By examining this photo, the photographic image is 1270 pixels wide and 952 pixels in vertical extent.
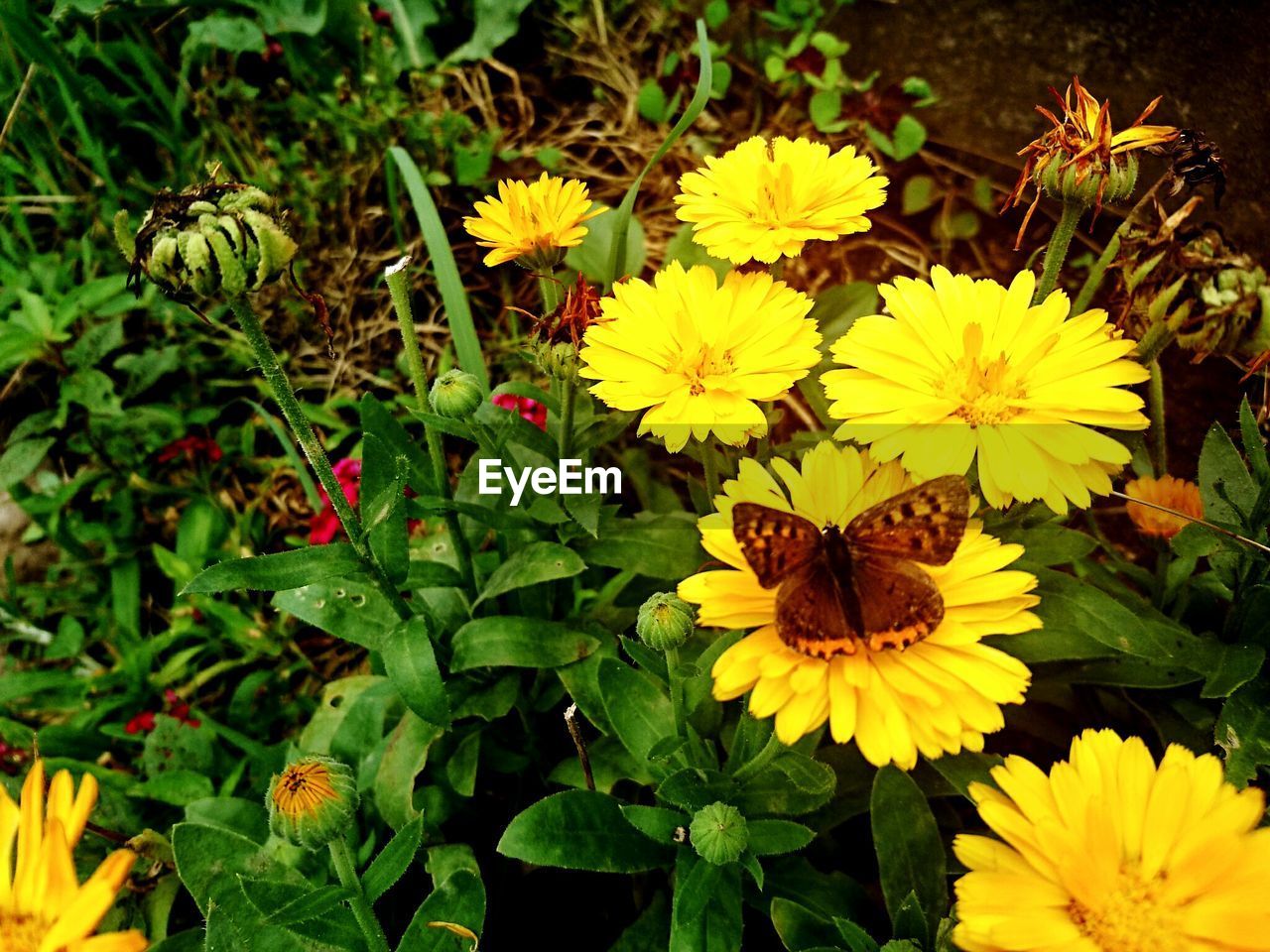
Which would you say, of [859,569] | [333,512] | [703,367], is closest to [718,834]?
[859,569]

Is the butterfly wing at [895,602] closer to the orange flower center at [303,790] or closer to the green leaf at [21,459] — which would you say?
the orange flower center at [303,790]

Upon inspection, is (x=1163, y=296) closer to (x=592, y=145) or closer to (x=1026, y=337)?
(x=1026, y=337)

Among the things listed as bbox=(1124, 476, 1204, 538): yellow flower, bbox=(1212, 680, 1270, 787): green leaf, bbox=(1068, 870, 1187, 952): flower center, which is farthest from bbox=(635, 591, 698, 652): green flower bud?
bbox=(1124, 476, 1204, 538): yellow flower

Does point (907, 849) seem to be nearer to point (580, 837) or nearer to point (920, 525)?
point (580, 837)

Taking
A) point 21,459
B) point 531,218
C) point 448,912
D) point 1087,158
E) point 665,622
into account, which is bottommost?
point 21,459

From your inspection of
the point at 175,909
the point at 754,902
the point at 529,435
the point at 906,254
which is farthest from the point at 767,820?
the point at 906,254

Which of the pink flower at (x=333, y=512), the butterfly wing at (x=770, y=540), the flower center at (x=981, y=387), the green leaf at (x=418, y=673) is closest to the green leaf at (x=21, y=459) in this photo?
the pink flower at (x=333, y=512)
